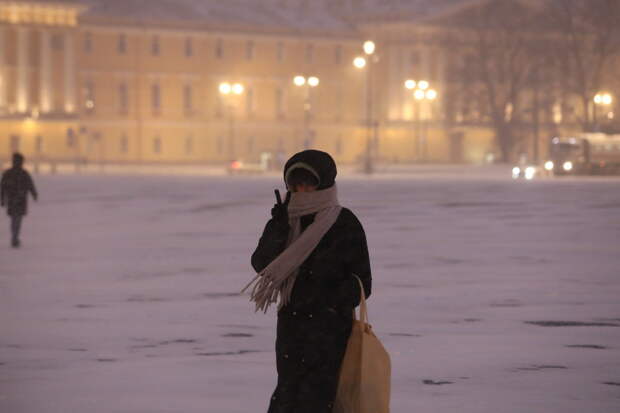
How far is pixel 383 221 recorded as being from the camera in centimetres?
2638

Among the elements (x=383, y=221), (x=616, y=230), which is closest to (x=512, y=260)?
(x=616, y=230)

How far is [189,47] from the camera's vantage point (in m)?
100

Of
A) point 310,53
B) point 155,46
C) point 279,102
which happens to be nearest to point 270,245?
point 155,46

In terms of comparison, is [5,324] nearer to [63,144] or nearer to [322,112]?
[63,144]

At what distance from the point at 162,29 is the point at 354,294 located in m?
94.7

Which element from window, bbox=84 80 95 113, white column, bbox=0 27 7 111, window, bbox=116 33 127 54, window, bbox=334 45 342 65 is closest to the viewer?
white column, bbox=0 27 7 111

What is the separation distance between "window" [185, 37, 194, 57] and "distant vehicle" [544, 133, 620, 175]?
127ft

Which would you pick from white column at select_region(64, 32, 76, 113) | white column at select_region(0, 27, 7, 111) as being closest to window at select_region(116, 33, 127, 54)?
white column at select_region(64, 32, 76, 113)

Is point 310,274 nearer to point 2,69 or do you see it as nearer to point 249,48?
point 2,69

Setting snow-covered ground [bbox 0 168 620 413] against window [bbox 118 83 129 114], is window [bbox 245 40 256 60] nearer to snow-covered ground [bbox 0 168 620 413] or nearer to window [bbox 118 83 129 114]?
window [bbox 118 83 129 114]

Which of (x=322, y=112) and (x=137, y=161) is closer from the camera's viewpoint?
(x=137, y=161)

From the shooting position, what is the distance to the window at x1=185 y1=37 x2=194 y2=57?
99875 millimetres

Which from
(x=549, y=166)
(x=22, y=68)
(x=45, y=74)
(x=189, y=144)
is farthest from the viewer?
(x=189, y=144)

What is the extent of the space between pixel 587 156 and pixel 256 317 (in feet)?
182
